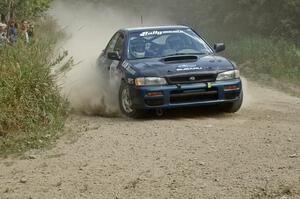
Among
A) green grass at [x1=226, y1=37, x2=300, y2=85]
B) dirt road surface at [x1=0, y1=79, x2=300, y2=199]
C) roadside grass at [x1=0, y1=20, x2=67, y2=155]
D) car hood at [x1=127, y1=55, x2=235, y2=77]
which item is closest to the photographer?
dirt road surface at [x1=0, y1=79, x2=300, y2=199]

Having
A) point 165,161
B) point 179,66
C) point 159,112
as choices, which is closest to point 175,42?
point 179,66

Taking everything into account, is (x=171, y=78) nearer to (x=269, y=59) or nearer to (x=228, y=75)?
(x=228, y=75)

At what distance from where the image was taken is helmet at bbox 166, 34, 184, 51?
10.4m

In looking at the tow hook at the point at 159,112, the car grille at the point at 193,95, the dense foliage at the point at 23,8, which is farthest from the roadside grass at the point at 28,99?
the dense foliage at the point at 23,8

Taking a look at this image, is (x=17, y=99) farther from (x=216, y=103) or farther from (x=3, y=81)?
(x=216, y=103)

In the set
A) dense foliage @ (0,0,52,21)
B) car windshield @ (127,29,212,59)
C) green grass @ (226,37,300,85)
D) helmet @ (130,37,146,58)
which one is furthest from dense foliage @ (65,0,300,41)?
helmet @ (130,37,146,58)

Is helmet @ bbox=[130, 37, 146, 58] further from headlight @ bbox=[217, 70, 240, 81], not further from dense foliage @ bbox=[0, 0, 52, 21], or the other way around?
dense foliage @ bbox=[0, 0, 52, 21]

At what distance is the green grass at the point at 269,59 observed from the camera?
17.6m

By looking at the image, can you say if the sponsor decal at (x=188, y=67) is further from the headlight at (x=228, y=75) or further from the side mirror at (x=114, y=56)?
the side mirror at (x=114, y=56)

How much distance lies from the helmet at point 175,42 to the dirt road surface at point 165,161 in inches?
60.0

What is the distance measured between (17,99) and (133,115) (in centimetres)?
196

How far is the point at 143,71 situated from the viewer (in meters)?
9.25

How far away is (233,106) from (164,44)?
1.68 metres

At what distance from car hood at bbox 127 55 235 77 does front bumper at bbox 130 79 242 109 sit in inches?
8.3
